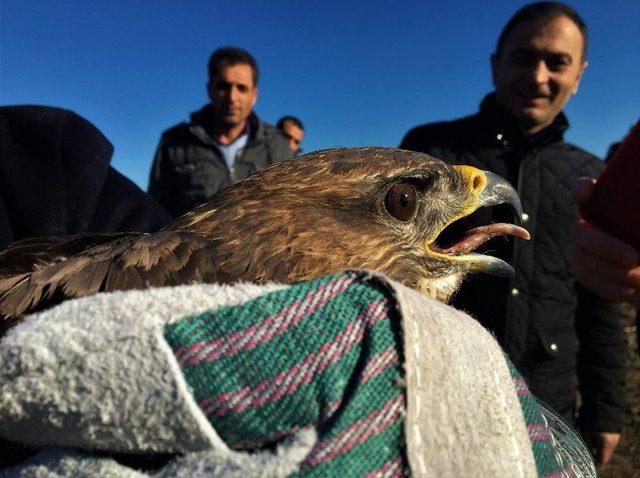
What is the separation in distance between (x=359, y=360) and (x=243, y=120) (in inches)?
260

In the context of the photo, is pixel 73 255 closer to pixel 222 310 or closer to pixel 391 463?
pixel 222 310

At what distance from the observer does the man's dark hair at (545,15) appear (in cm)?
444

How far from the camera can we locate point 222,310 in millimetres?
962

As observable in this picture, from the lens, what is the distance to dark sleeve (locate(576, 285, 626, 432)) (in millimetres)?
4359

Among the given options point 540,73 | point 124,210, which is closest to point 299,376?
point 124,210

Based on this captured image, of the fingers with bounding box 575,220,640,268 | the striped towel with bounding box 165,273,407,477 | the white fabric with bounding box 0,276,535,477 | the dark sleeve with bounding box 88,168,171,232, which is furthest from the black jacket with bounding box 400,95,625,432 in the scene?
the striped towel with bounding box 165,273,407,477

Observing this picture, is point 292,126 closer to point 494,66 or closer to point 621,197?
point 494,66

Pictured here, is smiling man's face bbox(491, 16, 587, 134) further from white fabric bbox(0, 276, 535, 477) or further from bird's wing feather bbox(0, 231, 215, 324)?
white fabric bbox(0, 276, 535, 477)

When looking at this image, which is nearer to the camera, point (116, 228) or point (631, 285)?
point (116, 228)

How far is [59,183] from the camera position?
2457mm

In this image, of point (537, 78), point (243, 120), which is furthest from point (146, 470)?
point (243, 120)

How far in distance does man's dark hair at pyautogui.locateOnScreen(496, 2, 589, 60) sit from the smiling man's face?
5 cm

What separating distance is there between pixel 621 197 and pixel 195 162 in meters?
5.46

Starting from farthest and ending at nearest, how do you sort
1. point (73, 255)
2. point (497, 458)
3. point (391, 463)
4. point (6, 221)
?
point (6, 221) → point (73, 255) → point (497, 458) → point (391, 463)
